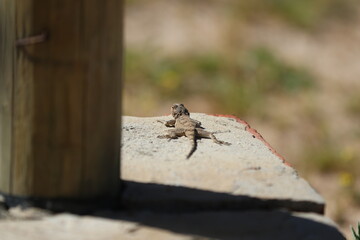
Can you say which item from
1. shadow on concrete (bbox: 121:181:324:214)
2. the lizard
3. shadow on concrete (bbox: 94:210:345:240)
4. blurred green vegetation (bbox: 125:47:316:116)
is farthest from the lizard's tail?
blurred green vegetation (bbox: 125:47:316:116)

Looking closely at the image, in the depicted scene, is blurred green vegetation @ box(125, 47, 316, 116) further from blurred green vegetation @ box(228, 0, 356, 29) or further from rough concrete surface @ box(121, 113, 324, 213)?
rough concrete surface @ box(121, 113, 324, 213)

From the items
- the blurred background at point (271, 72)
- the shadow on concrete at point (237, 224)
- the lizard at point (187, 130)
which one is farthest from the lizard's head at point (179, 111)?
the blurred background at point (271, 72)

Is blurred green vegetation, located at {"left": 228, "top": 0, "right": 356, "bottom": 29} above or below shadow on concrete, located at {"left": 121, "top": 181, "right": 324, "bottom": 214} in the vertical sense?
above

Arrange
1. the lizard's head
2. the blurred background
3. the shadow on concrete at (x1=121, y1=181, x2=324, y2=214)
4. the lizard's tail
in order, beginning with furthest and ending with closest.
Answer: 1. the blurred background
2. the lizard's head
3. the lizard's tail
4. the shadow on concrete at (x1=121, y1=181, x2=324, y2=214)

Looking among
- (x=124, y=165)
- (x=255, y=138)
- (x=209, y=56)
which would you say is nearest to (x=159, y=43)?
(x=209, y=56)

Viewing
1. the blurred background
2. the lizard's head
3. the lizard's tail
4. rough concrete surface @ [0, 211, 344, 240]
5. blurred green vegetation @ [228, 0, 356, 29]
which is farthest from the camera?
blurred green vegetation @ [228, 0, 356, 29]

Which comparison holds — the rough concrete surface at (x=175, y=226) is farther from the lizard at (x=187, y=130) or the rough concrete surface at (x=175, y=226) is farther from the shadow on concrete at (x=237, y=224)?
the lizard at (x=187, y=130)
